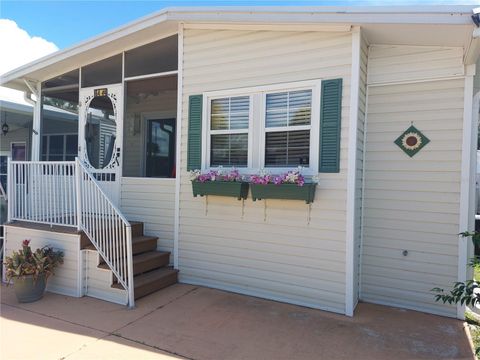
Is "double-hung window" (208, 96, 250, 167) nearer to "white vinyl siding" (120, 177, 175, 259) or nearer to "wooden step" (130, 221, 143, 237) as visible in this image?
"white vinyl siding" (120, 177, 175, 259)

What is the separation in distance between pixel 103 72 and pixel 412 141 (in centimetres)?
481

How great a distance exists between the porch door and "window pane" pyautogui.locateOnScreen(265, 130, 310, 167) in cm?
246

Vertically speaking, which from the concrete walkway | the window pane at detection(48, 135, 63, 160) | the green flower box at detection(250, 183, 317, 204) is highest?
the window pane at detection(48, 135, 63, 160)

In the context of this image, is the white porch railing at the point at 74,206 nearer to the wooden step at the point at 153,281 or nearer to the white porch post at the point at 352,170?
the wooden step at the point at 153,281

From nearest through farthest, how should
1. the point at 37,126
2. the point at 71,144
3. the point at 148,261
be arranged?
the point at 148,261, the point at 37,126, the point at 71,144

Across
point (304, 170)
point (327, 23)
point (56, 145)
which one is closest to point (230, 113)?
point (304, 170)

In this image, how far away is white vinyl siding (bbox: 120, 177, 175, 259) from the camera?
4746mm

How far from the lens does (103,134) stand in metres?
5.53

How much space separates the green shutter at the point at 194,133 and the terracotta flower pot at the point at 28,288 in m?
2.23

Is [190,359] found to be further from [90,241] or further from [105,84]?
[105,84]

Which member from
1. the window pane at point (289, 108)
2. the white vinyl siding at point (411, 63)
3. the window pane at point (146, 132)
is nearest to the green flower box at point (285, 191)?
the window pane at point (289, 108)

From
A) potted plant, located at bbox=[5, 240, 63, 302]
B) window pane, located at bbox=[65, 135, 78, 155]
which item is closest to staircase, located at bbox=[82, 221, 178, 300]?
potted plant, located at bbox=[5, 240, 63, 302]

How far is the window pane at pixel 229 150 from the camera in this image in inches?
167

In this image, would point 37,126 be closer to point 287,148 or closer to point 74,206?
point 74,206
